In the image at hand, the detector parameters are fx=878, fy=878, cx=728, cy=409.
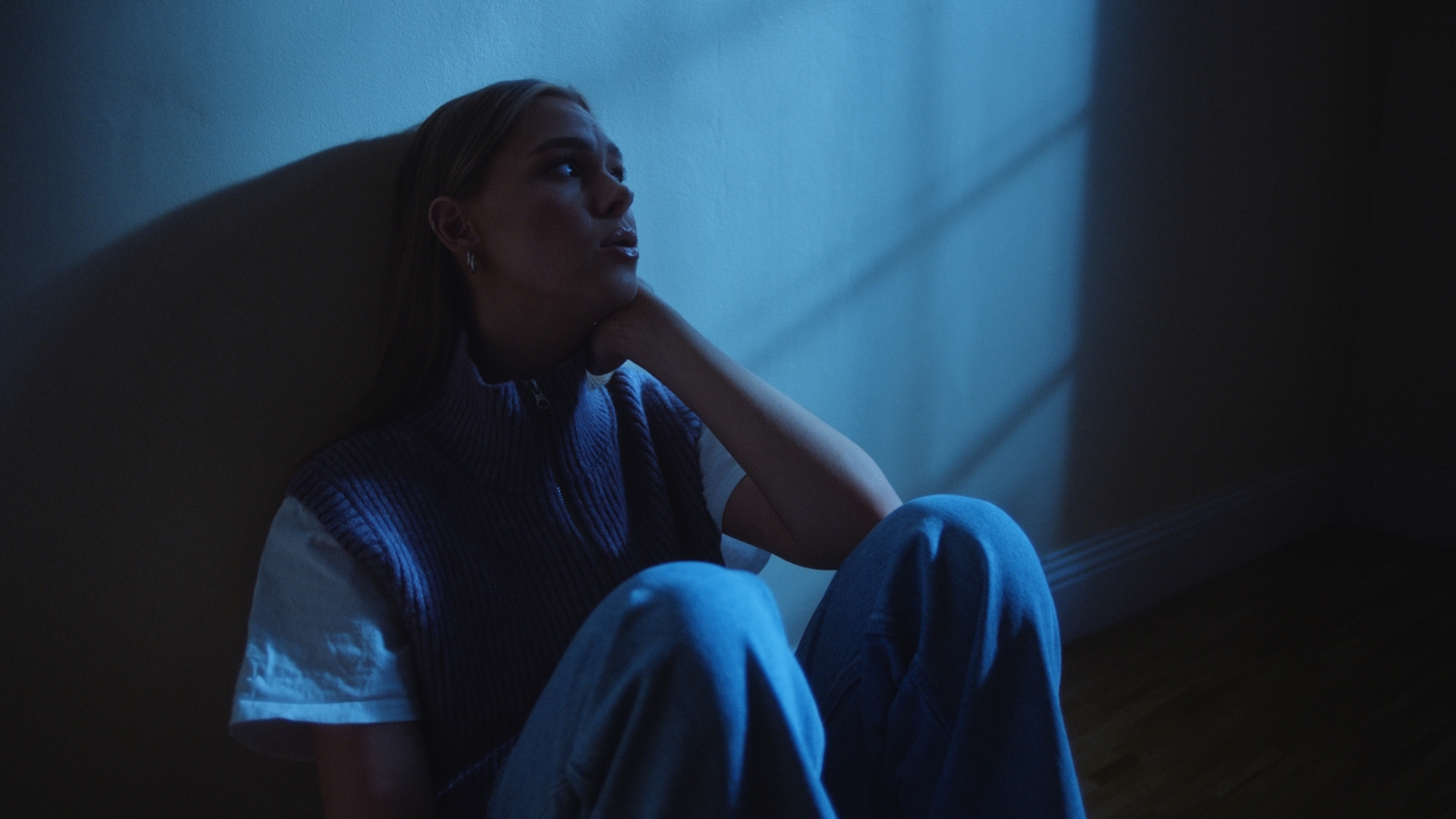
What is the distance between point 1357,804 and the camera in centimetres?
139

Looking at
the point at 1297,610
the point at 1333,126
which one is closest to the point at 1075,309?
the point at 1297,610

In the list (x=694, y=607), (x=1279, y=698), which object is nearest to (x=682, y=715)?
(x=694, y=607)

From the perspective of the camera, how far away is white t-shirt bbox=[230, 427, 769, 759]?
78 cm

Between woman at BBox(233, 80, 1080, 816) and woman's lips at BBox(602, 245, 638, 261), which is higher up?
woman's lips at BBox(602, 245, 638, 261)

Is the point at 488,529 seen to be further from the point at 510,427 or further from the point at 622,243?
the point at 622,243

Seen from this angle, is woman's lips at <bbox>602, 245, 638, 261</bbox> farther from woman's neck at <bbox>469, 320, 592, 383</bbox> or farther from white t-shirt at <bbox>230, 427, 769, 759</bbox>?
white t-shirt at <bbox>230, 427, 769, 759</bbox>

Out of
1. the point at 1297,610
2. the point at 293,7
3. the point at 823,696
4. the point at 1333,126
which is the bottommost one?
the point at 1297,610

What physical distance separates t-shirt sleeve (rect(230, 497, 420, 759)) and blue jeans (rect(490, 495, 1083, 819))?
164 millimetres

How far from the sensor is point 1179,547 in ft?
7.19

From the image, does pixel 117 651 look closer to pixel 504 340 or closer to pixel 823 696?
pixel 504 340

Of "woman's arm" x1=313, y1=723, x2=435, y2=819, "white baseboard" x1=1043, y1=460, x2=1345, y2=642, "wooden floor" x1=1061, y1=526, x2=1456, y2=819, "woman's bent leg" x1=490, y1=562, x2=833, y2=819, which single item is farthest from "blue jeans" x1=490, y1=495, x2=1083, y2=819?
"white baseboard" x1=1043, y1=460, x2=1345, y2=642

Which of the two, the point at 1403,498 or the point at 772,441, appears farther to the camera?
the point at 1403,498

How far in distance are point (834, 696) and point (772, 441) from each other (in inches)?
11.2

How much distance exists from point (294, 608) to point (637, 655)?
39cm
